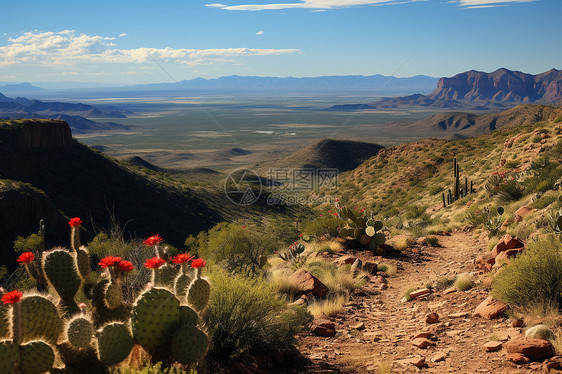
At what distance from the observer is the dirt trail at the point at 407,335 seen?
5.41m

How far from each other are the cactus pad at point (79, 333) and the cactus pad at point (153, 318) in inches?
14.8

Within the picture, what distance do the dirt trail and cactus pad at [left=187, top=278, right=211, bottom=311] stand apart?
1.95 metres

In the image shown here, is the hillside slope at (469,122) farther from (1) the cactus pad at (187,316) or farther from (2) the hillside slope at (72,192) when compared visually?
(1) the cactus pad at (187,316)

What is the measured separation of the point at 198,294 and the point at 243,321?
1340 mm

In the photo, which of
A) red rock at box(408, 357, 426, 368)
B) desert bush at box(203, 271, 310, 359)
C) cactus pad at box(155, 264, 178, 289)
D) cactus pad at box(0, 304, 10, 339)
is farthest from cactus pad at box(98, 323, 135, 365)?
red rock at box(408, 357, 426, 368)

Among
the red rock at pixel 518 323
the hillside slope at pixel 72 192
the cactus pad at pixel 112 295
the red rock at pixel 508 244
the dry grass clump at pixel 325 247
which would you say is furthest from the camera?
the hillside slope at pixel 72 192

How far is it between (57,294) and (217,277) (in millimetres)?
2109

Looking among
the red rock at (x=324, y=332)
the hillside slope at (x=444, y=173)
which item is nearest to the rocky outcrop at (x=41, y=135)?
the hillside slope at (x=444, y=173)

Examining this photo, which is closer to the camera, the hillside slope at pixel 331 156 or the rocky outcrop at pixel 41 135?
the rocky outcrop at pixel 41 135

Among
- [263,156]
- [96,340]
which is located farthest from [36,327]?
[263,156]

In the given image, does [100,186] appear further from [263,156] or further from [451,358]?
[263,156]

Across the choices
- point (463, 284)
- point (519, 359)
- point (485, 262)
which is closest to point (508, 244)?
point (485, 262)

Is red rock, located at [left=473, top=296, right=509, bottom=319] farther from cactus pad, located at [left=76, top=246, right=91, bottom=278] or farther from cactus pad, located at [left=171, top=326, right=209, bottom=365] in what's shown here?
cactus pad, located at [left=76, top=246, right=91, bottom=278]

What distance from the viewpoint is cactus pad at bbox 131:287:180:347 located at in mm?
3949
